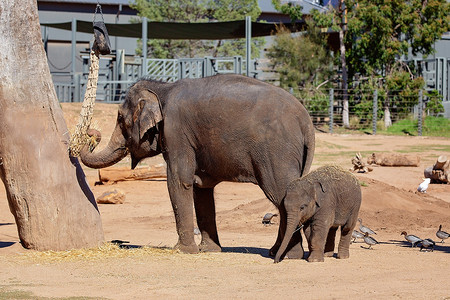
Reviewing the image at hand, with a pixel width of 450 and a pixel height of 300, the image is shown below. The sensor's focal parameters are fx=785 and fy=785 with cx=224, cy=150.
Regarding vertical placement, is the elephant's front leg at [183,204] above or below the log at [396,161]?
above

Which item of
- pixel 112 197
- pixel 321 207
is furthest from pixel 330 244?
pixel 112 197

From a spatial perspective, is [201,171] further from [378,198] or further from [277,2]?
[277,2]

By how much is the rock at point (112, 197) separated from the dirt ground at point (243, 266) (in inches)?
44.8

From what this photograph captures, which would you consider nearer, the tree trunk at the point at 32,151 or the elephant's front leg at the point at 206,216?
the tree trunk at the point at 32,151

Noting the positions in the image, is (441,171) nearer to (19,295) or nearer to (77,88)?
(19,295)

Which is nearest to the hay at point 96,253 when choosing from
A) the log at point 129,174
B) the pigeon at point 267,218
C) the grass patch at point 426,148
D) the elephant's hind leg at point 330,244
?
the elephant's hind leg at point 330,244

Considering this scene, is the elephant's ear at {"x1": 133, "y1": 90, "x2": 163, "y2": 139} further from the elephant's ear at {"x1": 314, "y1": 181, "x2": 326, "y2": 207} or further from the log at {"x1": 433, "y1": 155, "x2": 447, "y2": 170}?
the log at {"x1": 433, "y1": 155, "x2": 447, "y2": 170}

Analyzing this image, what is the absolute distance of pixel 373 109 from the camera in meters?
32.1

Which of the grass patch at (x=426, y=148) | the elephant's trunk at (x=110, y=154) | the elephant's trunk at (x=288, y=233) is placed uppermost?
the elephant's trunk at (x=110, y=154)

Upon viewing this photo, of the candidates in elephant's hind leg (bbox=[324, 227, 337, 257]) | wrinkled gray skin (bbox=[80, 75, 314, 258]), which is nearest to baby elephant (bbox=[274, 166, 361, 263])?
elephant's hind leg (bbox=[324, 227, 337, 257])

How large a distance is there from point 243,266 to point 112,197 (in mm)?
7696

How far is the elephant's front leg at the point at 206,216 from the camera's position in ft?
32.3

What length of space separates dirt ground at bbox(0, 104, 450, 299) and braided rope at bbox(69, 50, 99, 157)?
870 millimetres

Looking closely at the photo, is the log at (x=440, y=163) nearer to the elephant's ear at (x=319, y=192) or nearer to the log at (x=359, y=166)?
the log at (x=359, y=166)
